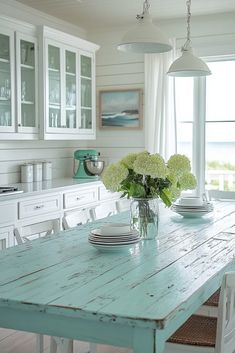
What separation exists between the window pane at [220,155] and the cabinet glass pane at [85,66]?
4.46ft

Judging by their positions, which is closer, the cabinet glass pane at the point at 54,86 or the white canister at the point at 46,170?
the cabinet glass pane at the point at 54,86

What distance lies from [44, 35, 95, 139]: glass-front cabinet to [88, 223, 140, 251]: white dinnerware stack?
237cm

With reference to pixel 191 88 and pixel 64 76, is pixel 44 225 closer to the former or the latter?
pixel 64 76

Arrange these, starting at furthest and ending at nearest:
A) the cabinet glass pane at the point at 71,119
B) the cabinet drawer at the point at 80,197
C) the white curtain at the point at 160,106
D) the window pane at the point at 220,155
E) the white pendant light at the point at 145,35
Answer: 1. the window pane at the point at 220,155
2. the white curtain at the point at 160,106
3. the cabinet glass pane at the point at 71,119
4. the cabinet drawer at the point at 80,197
5. the white pendant light at the point at 145,35

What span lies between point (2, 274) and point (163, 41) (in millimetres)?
1511

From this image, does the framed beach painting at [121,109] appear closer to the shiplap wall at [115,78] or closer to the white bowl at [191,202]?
the shiplap wall at [115,78]

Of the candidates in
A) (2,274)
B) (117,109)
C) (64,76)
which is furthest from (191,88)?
(2,274)

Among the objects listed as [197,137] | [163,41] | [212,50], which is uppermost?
[212,50]

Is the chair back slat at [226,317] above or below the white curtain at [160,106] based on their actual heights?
below

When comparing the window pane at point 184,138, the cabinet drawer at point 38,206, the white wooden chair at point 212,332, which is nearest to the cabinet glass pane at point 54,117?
the cabinet drawer at point 38,206

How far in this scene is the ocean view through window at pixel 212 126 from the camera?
5246 mm

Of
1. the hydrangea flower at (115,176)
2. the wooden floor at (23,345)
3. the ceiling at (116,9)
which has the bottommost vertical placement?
the wooden floor at (23,345)

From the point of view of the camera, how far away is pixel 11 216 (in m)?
3.80

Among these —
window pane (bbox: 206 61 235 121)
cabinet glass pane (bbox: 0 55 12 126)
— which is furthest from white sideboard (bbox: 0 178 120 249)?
window pane (bbox: 206 61 235 121)
